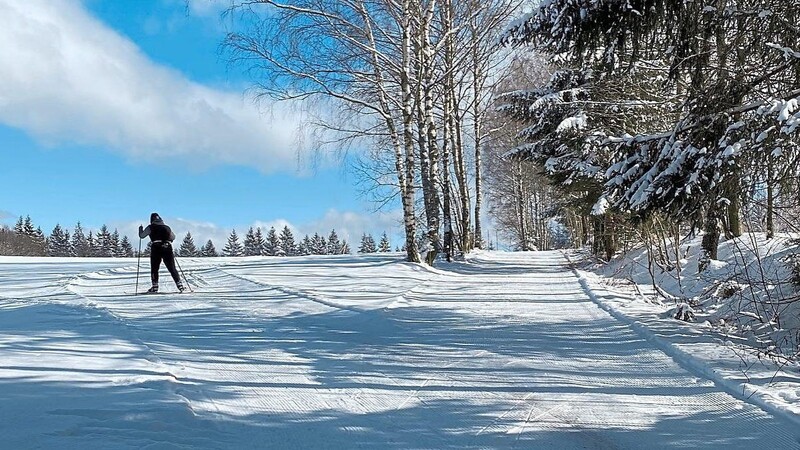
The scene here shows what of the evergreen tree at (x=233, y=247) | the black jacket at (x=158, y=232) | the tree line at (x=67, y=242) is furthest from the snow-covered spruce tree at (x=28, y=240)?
the black jacket at (x=158, y=232)

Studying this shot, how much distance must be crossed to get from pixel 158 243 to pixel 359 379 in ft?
22.3

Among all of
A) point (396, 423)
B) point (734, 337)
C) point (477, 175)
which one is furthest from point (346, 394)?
point (477, 175)

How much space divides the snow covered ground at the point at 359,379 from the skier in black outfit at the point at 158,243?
1.61 meters

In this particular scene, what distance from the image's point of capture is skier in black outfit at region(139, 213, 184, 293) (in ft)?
30.5

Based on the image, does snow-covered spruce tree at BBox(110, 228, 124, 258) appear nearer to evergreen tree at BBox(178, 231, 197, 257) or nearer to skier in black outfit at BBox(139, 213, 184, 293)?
evergreen tree at BBox(178, 231, 197, 257)

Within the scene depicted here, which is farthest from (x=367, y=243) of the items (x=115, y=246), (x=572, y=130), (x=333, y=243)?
(x=572, y=130)

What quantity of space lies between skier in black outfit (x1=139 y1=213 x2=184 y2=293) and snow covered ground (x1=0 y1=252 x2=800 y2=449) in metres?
1.61

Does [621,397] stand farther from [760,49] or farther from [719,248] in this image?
[719,248]

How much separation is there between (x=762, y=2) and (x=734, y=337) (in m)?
3.35

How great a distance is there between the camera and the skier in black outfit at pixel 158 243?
9305mm

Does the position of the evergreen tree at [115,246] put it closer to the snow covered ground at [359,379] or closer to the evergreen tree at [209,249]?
the evergreen tree at [209,249]

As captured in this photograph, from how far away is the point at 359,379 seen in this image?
Result: 4.07 m

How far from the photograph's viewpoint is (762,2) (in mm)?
5301

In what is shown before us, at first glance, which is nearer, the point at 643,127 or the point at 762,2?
the point at 762,2
